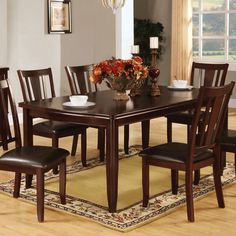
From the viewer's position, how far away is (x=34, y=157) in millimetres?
3982

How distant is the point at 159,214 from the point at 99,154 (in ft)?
6.15

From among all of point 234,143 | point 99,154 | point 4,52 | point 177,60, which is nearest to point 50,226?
point 234,143

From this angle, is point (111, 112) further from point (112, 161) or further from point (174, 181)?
point (174, 181)

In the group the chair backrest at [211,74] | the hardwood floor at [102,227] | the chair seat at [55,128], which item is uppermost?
the chair backrest at [211,74]

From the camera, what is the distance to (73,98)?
4289mm

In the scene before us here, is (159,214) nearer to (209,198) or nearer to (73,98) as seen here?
(209,198)

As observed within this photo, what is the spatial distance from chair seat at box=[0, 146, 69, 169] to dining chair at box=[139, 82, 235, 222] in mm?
620

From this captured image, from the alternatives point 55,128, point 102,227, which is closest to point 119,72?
point 55,128

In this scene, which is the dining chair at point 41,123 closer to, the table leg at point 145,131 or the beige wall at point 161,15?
the table leg at point 145,131

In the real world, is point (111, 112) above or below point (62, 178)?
above

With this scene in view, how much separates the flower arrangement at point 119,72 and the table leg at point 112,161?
24.8 inches

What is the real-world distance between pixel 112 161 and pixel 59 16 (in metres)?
4.62

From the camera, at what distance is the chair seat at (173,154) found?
3949 millimetres

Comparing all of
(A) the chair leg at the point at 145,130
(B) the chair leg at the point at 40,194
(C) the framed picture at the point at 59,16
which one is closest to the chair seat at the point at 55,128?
(A) the chair leg at the point at 145,130
